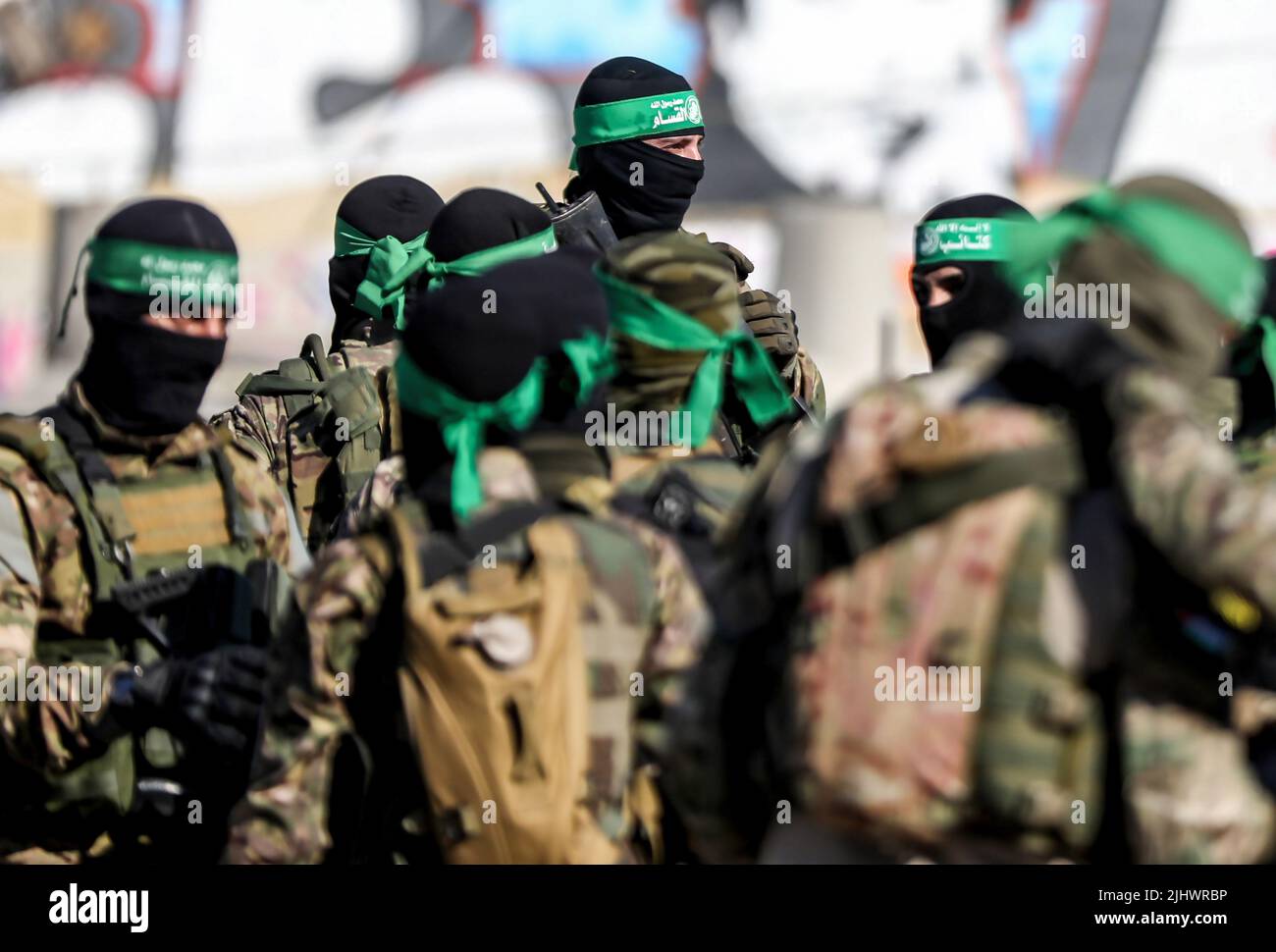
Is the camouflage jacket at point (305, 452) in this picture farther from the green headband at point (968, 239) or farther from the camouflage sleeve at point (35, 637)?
the camouflage sleeve at point (35, 637)

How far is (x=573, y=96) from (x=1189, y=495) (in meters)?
12.7

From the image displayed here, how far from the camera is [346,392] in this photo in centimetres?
553

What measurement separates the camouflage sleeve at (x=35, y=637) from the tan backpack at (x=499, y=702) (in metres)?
0.85

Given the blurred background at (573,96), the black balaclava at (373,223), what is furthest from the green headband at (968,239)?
the blurred background at (573,96)

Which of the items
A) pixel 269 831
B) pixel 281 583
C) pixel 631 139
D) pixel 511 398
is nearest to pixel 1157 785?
pixel 511 398

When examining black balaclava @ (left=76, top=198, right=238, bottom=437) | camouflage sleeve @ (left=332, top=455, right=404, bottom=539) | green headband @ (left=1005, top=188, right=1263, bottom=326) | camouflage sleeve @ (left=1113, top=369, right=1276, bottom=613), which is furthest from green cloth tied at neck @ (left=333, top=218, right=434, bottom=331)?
camouflage sleeve @ (left=1113, top=369, right=1276, bottom=613)

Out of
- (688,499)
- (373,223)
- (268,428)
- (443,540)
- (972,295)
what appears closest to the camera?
(443,540)

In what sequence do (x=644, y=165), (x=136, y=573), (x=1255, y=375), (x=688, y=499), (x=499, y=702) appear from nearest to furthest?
(x=499, y=702), (x=688, y=499), (x=136, y=573), (x=1255, y=375), (x=644, y=165)

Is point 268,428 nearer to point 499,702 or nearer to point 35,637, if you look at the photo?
point 35,637

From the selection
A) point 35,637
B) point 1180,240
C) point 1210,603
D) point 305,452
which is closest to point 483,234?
point 305,452

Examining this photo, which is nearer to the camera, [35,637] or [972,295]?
[35,637]

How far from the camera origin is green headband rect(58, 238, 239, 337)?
3.61m

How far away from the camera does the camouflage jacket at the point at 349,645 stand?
295 cm

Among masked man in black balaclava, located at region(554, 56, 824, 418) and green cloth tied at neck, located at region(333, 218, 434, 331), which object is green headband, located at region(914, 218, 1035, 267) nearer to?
masked man in black balaclava, located at region(554, 56, 824, 418)
